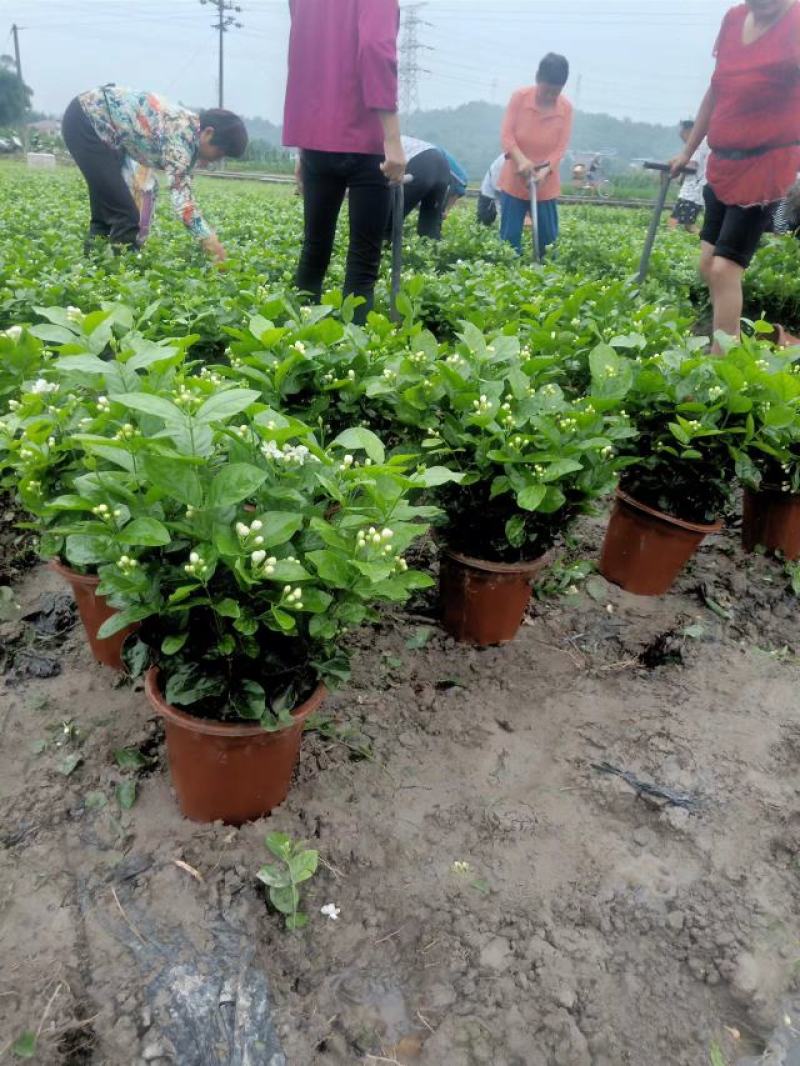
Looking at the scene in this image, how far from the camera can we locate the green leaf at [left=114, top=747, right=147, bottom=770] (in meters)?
2.15

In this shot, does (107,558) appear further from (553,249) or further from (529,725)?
(553,249)

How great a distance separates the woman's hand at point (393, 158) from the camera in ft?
11.9

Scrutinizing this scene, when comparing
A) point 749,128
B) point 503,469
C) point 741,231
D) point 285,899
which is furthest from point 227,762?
point 749,128

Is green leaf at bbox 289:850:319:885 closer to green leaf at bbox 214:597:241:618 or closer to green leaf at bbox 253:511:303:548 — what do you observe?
green leaf at bbox 214:597:241:618

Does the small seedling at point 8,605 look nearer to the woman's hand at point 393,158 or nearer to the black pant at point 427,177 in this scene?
the woman's hand at point 393,158

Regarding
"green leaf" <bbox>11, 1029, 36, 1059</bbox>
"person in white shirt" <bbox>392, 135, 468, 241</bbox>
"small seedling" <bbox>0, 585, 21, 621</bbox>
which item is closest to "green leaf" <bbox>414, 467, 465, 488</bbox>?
"green leaf" <bbox>11, 1029, 36, 1059</bbox>

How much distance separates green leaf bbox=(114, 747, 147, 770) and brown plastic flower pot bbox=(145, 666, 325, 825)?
0.54ft

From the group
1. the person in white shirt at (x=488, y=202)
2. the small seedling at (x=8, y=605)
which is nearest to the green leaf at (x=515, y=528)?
the small seedling at (x=8, y=605)

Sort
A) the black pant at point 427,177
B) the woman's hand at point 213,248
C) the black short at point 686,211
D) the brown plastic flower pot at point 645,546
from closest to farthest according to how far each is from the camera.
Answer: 1. the brown plastic flower pot at point 645,546
2. the woman's hand at point 213,248
3. the black pant at point 427,177
4. the black short at point 686,211

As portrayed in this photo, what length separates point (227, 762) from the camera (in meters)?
1.86

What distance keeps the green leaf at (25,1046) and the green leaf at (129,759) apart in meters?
0.71

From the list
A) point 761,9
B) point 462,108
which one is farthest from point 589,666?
point 462,108

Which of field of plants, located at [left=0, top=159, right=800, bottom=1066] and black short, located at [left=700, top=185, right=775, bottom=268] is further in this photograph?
black short, located at [left=700, top=185, right=775, bottom=268]

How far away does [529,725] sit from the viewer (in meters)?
2.50
